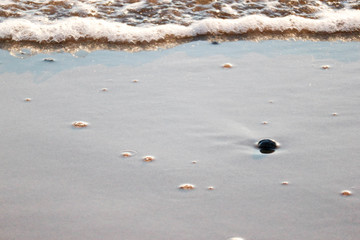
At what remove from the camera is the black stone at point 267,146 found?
3.01 meters

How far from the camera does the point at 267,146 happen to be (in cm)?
302

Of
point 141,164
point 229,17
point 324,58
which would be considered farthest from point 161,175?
point 229,17

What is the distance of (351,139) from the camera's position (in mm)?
3119

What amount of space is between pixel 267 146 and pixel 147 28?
2.35 metres

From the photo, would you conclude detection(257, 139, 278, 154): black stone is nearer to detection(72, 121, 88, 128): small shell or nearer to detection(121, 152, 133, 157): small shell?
detection(121, 152, 133, 157): small shell

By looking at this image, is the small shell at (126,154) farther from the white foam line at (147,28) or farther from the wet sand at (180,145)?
the white foam line at (147,28)

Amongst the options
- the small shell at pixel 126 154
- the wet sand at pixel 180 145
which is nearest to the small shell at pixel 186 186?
the wet sand at pixel 180 145

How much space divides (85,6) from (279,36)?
192 centimetres

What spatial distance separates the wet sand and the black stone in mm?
45

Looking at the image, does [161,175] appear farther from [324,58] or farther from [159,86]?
[324,58]

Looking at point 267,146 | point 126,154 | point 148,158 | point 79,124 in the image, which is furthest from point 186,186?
point 79,124

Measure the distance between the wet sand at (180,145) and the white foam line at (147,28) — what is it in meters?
0.49

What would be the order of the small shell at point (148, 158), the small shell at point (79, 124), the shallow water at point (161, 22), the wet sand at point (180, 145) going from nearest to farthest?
the wet sand at point (180, 145), the small shell at point (148, 158), the small shell at point (79, 124), the shallow water at point (161, 22)

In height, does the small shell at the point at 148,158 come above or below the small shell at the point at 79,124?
below
